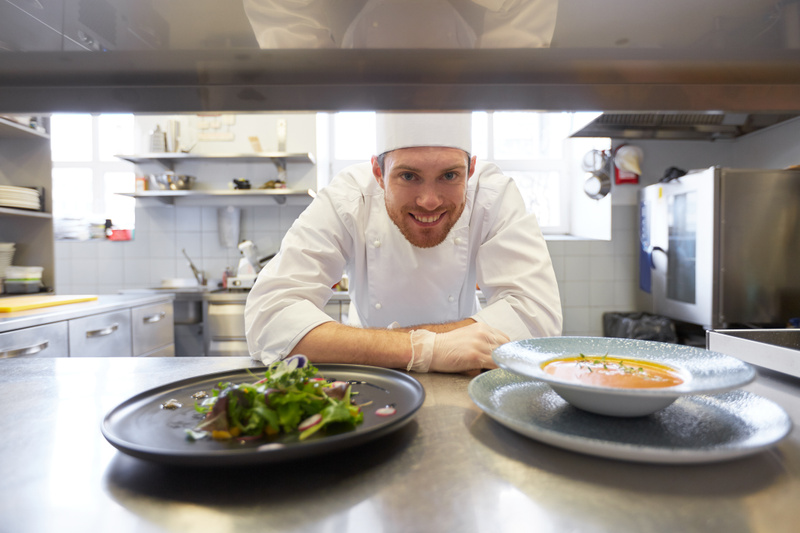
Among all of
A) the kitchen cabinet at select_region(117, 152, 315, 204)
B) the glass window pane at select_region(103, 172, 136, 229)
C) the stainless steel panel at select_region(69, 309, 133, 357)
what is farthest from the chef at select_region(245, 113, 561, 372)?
the glass window pane at select_region(103, 172, 136, 229)

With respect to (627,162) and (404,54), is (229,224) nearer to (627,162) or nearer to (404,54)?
(627,162)

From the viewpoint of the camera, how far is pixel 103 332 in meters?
2.43

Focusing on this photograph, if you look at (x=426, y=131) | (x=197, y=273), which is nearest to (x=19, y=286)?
(x=197, y=273)

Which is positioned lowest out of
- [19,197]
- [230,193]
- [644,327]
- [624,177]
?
[644,327]

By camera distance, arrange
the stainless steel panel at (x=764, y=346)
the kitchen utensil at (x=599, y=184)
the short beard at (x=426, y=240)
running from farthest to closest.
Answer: the kitchen utensil at (x=599, y=184) < the short beard at (x=426, y=240) < the stainless steel panel at (x=764, y=346)

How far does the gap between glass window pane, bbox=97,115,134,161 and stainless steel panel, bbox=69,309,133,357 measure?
2231mm

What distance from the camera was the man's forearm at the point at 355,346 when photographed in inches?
42.3

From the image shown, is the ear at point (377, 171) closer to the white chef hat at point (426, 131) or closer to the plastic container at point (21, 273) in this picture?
the white chef hat at point (426, 131)

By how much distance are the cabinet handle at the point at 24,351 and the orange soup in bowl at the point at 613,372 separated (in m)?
2.03

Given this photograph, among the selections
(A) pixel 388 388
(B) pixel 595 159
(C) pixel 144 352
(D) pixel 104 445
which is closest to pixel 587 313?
(B) pixel 595 159

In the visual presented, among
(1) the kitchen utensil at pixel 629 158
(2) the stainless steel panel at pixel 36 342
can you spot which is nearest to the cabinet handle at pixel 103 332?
(2) the stainless steel panel at pixel 36 342

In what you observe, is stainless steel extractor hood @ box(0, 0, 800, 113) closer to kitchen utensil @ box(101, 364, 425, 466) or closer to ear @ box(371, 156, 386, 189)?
kitchen utensil @ box(101, 364, 425, 466)

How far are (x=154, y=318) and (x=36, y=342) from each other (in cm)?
97

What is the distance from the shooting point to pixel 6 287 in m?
2.70
